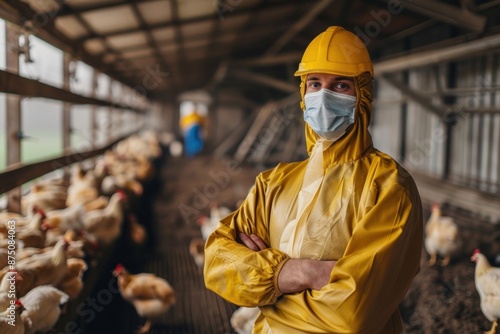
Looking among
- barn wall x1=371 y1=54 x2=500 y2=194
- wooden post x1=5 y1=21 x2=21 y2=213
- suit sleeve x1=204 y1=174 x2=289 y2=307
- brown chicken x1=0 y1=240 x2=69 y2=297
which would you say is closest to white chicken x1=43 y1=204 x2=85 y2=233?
wooden post x1=5 y1=21 x2=21 y2=213

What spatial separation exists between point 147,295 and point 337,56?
2.61m

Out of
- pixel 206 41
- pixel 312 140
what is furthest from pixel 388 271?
pixel 206 41

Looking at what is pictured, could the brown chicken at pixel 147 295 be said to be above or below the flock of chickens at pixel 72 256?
below

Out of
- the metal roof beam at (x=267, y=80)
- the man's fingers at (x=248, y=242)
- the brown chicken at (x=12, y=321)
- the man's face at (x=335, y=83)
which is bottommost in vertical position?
the brown chicken at (x=12, y=321)

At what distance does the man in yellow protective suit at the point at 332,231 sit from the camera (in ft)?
4.67

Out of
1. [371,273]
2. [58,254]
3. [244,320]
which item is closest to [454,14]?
[244,320]

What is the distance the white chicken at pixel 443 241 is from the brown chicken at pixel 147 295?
7.28 feet

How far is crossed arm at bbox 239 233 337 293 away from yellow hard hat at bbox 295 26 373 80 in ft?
2.16

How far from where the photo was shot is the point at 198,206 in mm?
6746

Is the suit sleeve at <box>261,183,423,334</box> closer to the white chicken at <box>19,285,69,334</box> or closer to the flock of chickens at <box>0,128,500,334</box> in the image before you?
the flock of chickens at <box>0,128,500,334</box>

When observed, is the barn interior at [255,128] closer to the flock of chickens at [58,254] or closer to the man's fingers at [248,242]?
the flock of chickens at [58,254]

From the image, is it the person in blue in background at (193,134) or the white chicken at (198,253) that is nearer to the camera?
the white chicken at (198,253)

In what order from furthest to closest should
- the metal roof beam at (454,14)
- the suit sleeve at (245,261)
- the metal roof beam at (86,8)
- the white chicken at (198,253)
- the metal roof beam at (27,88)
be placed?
the white chicken at (198,253), the metal roof beam at (86,8), the metal roof beam at (454,14), the metal roof beam at (27,88), the suit sleeve at (245,261)

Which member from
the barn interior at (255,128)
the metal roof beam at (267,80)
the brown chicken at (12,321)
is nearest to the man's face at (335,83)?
the brown chicken at (12,321)
